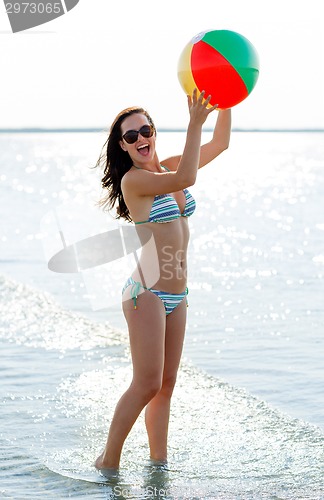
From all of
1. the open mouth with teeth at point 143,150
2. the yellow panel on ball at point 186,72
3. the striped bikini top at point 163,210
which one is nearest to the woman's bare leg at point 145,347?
the striped bikini top at point 163,210

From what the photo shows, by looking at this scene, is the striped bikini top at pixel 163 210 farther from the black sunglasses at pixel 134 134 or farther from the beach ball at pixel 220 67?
the beach ball at pixel 220 67

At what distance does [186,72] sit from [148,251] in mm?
1111

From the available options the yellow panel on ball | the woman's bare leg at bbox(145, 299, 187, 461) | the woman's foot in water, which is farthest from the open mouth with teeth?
the woman's foot in water

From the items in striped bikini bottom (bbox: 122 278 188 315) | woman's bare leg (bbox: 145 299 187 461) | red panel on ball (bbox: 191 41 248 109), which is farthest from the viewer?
woman's bare leg (bbox: 145 299 187 461)

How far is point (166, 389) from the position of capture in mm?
5766

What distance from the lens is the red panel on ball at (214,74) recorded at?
5312mm

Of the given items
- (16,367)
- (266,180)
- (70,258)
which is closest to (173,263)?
(16,367)

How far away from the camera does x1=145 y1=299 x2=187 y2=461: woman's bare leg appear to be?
559 cm

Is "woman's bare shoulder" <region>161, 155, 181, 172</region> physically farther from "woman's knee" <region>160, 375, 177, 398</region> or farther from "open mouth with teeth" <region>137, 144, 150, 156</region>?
"woman's knee" <region>160, 375, 177, 398</region>

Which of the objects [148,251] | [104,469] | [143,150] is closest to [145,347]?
[148,251]

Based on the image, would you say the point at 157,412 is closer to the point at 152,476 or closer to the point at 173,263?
the point at 152,476

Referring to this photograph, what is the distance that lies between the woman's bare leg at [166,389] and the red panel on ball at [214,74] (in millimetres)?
1321

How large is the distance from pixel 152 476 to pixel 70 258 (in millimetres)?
9472

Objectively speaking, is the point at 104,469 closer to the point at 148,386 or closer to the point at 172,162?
the point at 148,386
